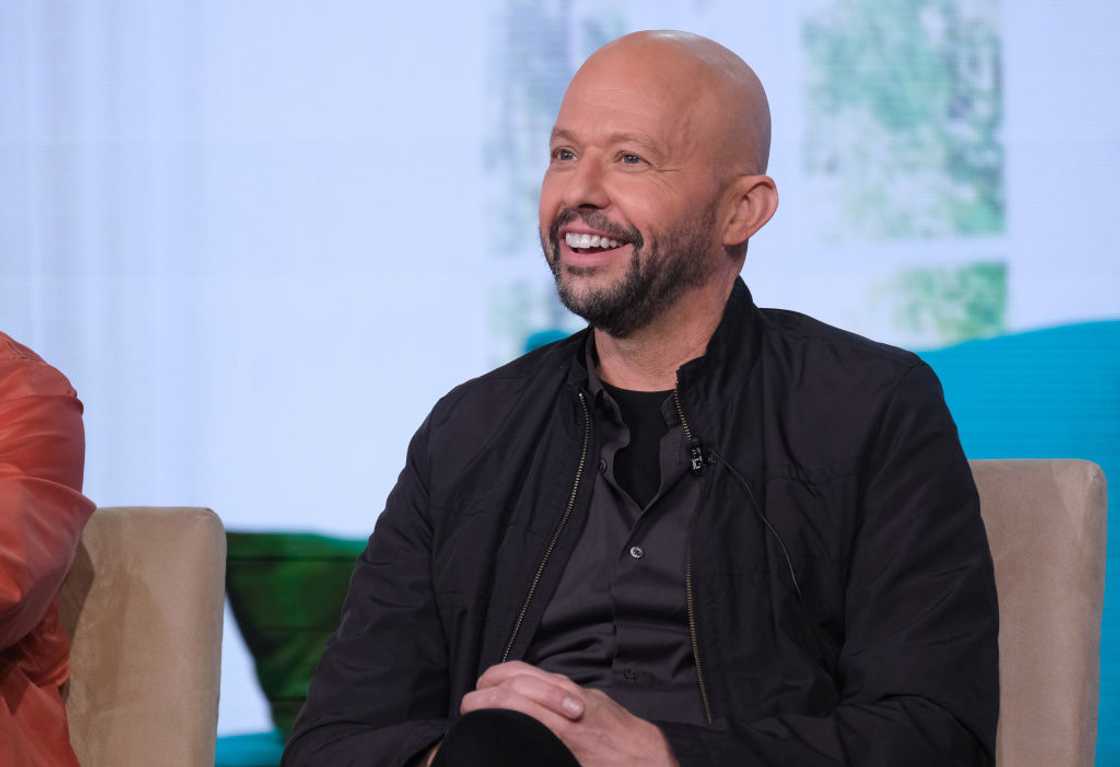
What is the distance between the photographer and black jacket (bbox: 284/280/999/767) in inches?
61.0

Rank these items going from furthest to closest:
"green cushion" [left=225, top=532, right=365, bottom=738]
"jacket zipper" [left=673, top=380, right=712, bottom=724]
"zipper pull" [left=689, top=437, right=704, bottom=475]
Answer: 1. "green cushion" [left=225, top=532, right=365, bottom=738]
2. "zipper pull" [left=689, top=437, right=704, bottom=475]
3. "jacket zipper" [left=673, top=380, right=712, bottom=724]

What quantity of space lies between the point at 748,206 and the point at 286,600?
5.25 ft

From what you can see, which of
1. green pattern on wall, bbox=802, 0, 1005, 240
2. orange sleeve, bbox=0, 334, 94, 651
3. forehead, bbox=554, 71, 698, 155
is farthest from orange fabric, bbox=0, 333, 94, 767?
green pattern on wall, bbox=802, 0, 1005, 240

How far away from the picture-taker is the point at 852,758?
4.97ft

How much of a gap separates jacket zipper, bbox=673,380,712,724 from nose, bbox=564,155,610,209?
9.7 inches

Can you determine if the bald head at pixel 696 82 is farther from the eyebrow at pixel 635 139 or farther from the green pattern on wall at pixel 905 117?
the green pattern on wall at pixel 905 117

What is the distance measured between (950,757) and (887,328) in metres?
1.47

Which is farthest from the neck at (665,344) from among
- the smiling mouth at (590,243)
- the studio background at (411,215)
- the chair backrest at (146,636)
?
the studio background at (411,215)

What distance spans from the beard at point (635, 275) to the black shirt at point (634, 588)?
4.5 inches

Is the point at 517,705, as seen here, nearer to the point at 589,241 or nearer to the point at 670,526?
the point at 670,526

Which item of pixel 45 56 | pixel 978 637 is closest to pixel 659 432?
pixel 978 637

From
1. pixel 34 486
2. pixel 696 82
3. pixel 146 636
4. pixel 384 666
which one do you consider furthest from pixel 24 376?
pixel 696 82

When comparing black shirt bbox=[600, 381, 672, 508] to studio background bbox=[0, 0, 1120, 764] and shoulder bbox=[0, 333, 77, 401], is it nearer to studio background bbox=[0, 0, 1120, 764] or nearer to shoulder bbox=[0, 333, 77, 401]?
shoulder bbox=[0, 333, 77, 401]

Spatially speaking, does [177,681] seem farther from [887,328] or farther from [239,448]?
[887,328]
